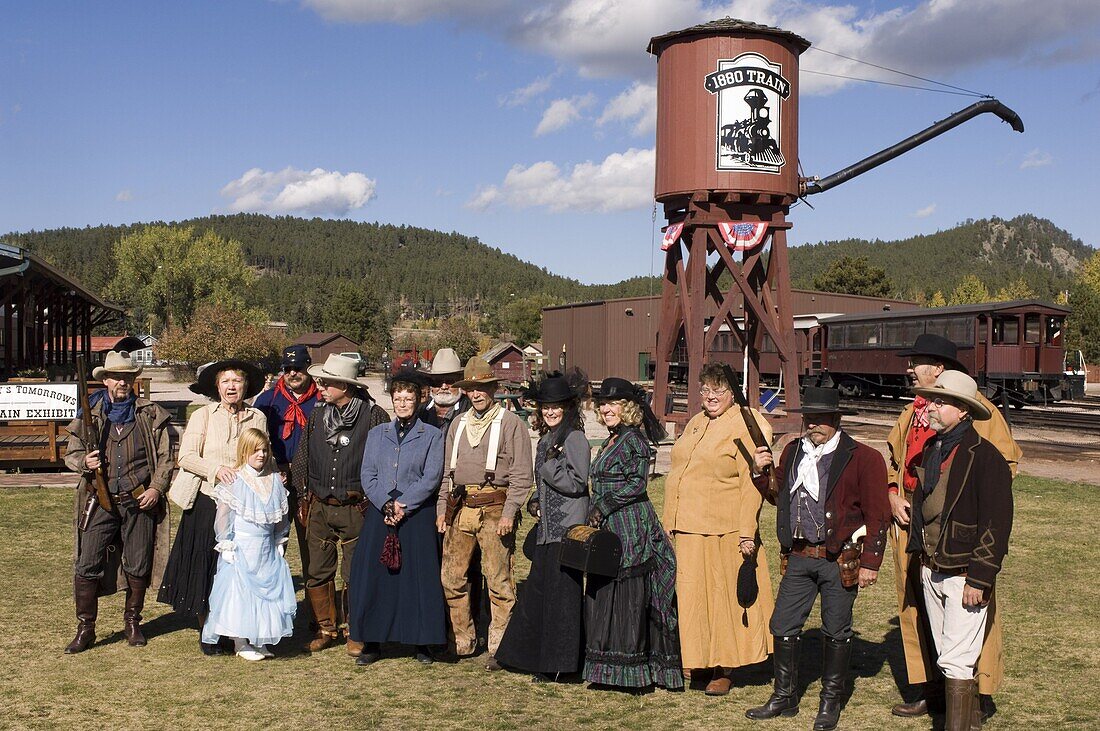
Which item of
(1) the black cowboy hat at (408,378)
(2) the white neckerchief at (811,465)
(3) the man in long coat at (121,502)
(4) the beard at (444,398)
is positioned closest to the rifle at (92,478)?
(3) the man in long coat at (121,502)

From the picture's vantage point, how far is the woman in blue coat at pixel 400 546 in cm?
671

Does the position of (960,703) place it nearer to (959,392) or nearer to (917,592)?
(917,592)

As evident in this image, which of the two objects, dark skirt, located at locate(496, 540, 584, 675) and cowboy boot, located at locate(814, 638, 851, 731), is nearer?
cowboy boot, located at locate(814, 638, 851, 731)

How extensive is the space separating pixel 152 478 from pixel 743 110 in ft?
49.9

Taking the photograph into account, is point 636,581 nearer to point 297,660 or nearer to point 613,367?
point 297,660

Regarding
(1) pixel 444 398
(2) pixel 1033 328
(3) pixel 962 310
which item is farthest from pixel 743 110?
(2) pixel 1033 328

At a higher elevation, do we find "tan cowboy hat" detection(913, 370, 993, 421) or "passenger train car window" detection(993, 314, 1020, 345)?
"passenger train car window" detection(993, 314, 1020, 345)

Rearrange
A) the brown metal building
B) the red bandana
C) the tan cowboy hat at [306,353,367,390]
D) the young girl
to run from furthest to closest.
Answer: the brown metal building < the red bandana < the tan cowboy hat at [306,353,367,390] < the young girl

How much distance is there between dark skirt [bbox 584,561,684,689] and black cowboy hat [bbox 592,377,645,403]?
0.99 m

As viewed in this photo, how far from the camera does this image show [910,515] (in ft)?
18.6

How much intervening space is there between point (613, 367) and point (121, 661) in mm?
54737

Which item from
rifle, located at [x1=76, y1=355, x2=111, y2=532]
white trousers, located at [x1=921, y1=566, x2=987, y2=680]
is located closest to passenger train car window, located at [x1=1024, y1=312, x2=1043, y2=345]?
white trousers, located at [x1=921, y1=566, x2=987, y2=680]

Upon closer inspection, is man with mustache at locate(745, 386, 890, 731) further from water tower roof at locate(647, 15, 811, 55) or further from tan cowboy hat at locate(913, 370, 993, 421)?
water tower roof at locate(647, 15, 811, 55)

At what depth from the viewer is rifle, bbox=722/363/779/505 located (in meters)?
5.96
